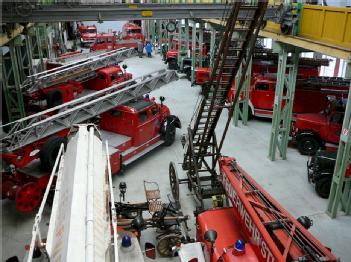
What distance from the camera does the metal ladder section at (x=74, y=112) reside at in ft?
34.8

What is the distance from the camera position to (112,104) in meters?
13.1

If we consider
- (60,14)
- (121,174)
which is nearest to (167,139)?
(121,174)

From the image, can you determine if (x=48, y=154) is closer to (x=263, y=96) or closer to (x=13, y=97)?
(x=13, y=97)

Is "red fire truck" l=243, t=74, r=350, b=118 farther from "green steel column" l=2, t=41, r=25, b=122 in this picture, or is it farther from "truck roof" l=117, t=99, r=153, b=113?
"green steel column" l=2, t=41, r=25, b=122

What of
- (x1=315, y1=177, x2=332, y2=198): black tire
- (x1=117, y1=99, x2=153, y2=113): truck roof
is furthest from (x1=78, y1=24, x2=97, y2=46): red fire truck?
(x1=315, y1=177, x2=332, y2=198): black tire

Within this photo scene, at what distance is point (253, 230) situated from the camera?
257 inches

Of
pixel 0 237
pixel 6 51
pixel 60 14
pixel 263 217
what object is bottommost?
pixel 0 237

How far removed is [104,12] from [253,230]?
1131 centimetres

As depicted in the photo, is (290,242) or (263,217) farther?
(263,217)

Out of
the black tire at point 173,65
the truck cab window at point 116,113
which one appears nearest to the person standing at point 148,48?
the black tire at point 173,65

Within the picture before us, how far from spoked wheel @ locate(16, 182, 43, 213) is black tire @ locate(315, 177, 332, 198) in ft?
28.8

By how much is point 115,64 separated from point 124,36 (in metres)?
15.7

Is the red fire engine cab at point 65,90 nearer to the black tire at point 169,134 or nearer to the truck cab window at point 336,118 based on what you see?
the black tire at point 169,134

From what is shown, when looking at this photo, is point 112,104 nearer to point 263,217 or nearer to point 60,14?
point 60,14
